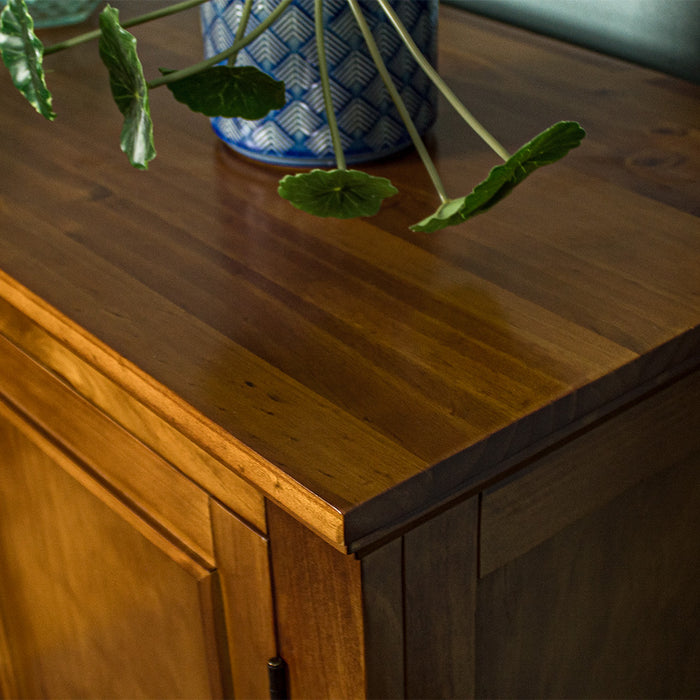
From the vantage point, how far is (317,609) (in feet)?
1.66

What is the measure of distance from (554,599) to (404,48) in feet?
1.26

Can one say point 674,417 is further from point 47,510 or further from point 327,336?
point 47,510

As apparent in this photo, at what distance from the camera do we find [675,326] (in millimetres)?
523

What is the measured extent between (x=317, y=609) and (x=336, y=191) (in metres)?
0.22

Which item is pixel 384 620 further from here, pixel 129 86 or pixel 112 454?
pixel 129 86

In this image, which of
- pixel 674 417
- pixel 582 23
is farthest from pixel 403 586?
pixel 582 23

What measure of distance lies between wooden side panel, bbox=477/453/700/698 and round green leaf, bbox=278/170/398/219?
22 cm

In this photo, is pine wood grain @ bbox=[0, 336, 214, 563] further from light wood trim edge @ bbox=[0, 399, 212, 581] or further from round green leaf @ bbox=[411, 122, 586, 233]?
round green leaf @ bbox=[411, 122, 586, 233]

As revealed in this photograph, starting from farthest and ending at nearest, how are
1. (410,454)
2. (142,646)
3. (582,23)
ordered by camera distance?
(582,23) < (142,646) < (410,454)

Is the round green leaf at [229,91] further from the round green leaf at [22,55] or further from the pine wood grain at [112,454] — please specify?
the pine wood grain at [112,454]

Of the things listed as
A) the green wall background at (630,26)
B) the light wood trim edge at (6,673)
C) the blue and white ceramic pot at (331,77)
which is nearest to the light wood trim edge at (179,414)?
the blue and white ceramic pot at (331,77)

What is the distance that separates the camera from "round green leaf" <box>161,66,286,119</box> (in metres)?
0.60

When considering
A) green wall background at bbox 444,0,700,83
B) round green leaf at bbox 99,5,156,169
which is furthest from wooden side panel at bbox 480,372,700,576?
green wall background at bbox 444,0,700,83

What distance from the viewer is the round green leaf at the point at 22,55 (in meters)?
0.54
